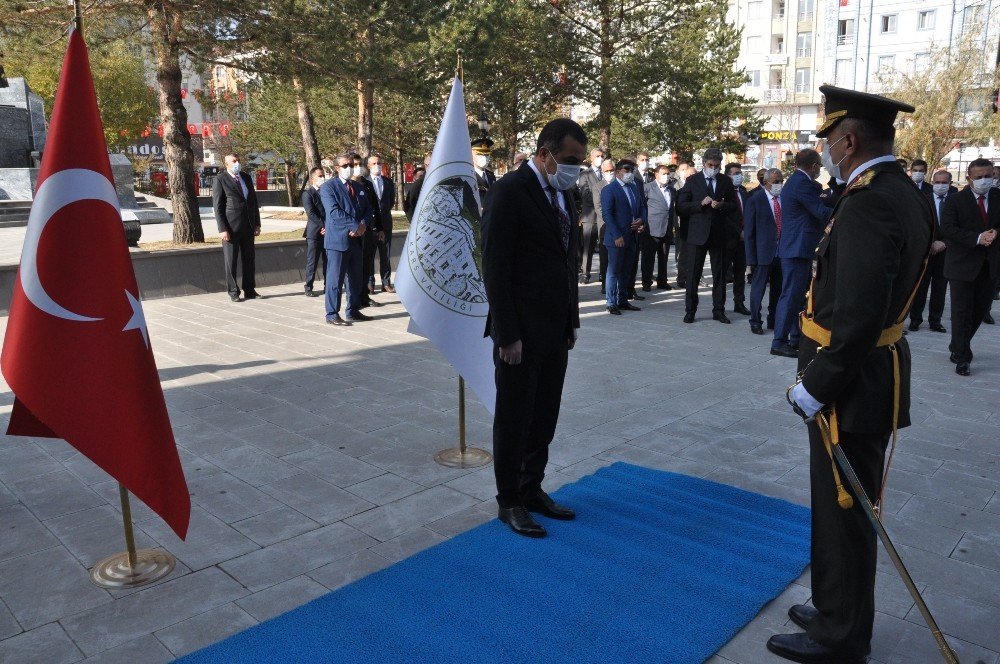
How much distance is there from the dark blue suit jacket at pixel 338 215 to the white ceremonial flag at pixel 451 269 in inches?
187

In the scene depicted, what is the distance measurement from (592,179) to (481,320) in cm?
886

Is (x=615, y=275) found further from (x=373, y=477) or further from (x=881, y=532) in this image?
(x=881, y=532)

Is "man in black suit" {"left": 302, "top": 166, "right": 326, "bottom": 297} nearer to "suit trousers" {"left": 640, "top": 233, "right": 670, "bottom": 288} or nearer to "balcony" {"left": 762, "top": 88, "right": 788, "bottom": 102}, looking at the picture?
"suit trousers" {"left": 640, "top": 233, "right": 670, "bottom": 288}

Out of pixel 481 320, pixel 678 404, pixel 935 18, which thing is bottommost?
pixel 678 404

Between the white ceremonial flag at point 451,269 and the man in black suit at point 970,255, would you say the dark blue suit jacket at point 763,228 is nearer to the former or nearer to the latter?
the man in black suit at point 970,255

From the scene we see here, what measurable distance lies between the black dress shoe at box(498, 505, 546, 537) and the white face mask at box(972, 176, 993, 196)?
6331mm

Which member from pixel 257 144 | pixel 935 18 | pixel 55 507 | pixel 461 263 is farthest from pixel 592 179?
pixel 935 18

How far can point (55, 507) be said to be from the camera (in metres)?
4.43

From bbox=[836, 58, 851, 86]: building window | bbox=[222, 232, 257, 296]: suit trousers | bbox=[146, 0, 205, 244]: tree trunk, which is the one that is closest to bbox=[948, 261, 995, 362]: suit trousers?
bbox=[222, 232, 257, 296]: suit trousers

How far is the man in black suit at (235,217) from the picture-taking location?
11.2 m

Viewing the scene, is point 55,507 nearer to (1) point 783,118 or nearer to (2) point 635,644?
(2) point 635,644

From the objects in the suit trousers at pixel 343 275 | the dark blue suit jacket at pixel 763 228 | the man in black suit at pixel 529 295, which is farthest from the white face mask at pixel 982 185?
the suit trousers at pixel 343 275

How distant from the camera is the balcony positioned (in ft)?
180

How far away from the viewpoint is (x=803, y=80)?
55.4 meters
